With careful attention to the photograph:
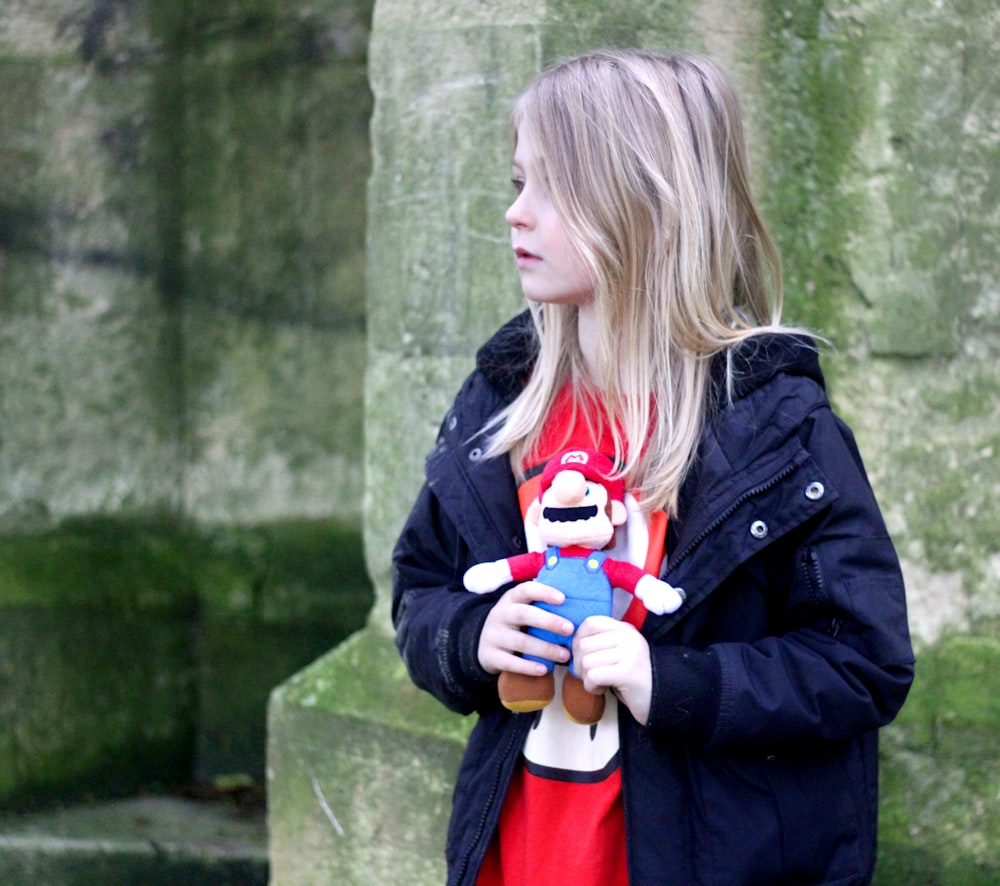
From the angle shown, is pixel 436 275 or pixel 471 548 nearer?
pixel 471 548

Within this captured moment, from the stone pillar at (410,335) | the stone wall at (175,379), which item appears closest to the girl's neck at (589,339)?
the stone pillar at (410,335)

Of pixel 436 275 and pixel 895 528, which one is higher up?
pixel 436 275

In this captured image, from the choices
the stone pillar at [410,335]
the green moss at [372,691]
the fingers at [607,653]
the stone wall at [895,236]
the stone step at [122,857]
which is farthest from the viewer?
the stone step at [122,857]

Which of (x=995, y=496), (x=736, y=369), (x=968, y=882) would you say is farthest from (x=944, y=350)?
(x=968, y=882)

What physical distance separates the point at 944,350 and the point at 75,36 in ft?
7.65

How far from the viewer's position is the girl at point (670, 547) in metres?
1.65

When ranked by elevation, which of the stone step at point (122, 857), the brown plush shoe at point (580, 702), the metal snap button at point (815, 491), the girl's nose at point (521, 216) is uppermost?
the girl's nose at point (521, 216)

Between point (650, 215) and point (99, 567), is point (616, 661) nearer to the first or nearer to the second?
point (650, 215)

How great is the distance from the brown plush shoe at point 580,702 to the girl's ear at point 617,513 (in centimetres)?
20

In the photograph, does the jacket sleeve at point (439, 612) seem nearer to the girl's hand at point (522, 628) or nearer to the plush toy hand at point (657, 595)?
the girl's hand at point (522, 628)

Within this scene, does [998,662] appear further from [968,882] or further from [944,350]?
[944,350]

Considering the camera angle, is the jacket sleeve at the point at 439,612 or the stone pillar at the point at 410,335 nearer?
the jacket sleeve at the point at 439,612

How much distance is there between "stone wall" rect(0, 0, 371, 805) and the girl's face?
185 cm

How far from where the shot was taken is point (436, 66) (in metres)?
2.55
